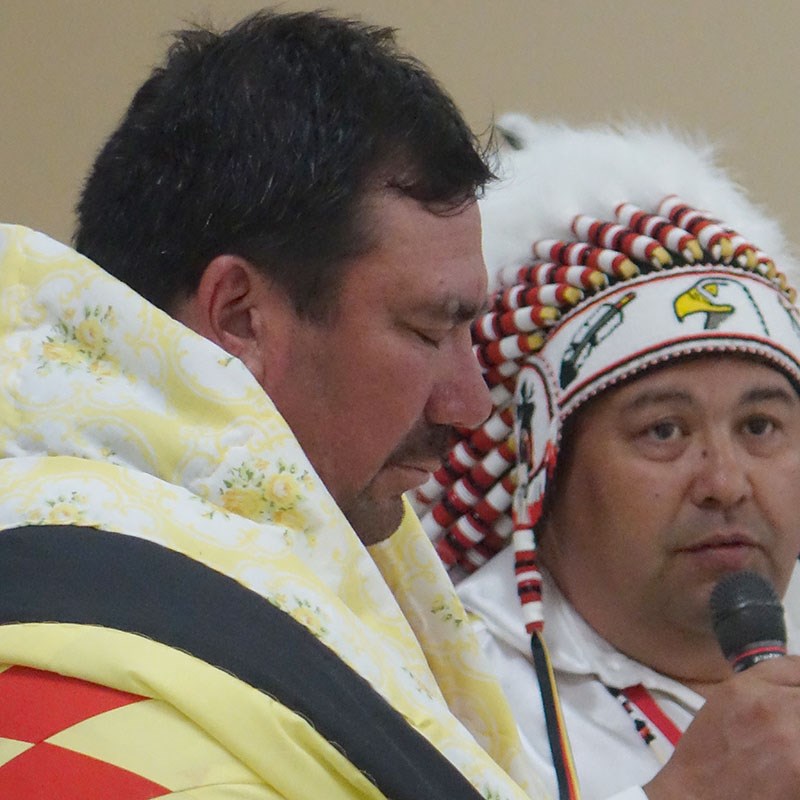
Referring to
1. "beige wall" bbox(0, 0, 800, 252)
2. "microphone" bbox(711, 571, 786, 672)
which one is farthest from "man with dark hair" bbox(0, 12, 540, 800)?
"beige wall" bbox(0, 0, 800, 252)

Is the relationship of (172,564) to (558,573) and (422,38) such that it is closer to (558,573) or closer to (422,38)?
(558,573)

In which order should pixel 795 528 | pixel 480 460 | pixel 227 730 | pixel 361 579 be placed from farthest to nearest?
pixel 480 460 < pixel 795 528 < pixel 361 579 < pixel 227 730

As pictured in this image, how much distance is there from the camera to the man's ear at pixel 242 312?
3.23 feet

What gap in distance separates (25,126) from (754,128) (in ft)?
3.86

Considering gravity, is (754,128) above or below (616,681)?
above

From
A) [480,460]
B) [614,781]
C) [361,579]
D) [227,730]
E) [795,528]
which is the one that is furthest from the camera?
[480,460]

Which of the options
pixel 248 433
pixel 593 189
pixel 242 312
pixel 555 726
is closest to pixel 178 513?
pixel 248 433

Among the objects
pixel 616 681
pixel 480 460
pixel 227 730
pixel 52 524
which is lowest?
pixel 227 730

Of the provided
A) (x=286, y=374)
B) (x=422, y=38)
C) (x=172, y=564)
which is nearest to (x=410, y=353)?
(x=286, y=374)

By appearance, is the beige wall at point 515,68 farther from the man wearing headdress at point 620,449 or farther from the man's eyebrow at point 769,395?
the man's eyebrow at point 769,395

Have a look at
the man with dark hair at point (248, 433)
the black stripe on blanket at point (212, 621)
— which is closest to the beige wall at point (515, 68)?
the man with dark hair at point (248, 433)

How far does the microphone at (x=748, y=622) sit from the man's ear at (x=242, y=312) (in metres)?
0.44

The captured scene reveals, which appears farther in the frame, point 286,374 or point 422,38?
point 422,38

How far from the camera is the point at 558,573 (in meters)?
1.62
